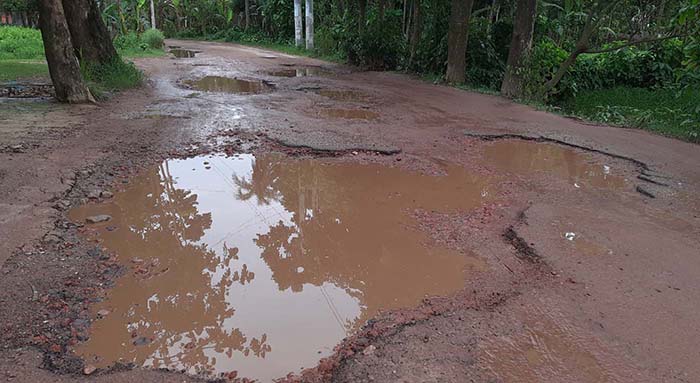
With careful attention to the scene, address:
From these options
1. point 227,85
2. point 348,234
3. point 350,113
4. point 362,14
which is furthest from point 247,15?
point 348,234

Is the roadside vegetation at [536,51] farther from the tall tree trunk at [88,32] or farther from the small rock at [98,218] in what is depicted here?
the small rock at [98,218]

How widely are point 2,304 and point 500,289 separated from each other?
10.4ft

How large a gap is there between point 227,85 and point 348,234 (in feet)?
29.4

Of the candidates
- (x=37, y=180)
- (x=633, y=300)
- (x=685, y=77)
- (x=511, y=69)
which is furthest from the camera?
(x=511, y=69)

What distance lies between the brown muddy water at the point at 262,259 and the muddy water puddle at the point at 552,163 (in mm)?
844

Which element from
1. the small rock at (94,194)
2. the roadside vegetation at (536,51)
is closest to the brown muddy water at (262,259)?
the small rock at (94,194)

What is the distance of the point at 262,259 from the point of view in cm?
395

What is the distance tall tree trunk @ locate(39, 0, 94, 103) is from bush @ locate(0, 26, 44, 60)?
7.56m

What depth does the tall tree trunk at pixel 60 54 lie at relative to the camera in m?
8.03

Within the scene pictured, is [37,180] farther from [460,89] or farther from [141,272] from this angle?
[460,89]

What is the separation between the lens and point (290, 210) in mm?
4973

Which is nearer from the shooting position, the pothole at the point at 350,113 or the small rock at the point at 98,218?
the small rock at the point at 98,218

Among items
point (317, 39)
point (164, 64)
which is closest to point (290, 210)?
point (164, 64)

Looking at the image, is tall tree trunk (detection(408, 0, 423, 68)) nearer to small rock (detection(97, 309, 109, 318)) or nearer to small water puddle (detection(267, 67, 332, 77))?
small water puddle (detection(267, 67, 332, 77))
